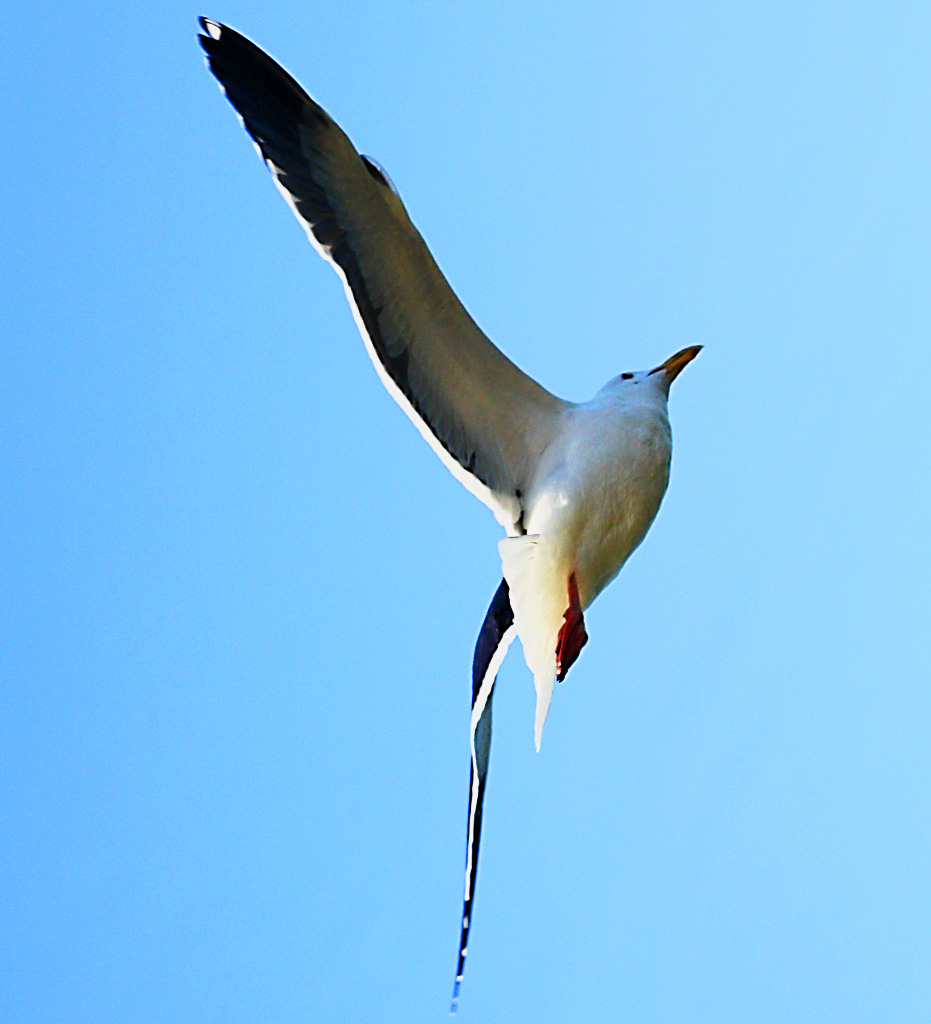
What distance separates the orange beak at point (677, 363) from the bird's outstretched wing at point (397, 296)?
35 cm

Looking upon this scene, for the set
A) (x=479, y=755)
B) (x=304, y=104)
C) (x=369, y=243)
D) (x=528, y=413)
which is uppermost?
(x=304, y=104)

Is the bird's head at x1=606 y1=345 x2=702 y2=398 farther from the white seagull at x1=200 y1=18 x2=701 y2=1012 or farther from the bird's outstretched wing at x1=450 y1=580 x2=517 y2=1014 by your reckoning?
the bird's outstretched wing at x1=450 y1=580 x2=517 y2=1014

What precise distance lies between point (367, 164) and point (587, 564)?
110 cm

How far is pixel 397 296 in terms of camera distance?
11.1ft

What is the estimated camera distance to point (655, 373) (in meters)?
3.68

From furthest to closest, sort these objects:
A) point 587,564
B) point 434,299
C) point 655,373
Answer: point 655,373, point 434,299, point 587,564

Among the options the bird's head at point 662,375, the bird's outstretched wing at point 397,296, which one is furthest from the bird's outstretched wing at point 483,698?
the bird's head at point 662,375

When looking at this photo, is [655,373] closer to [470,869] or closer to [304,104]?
[304,104]

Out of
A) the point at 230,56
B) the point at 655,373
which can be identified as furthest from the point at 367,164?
the point at 655,373

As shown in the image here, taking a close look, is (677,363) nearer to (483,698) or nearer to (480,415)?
(480,415)

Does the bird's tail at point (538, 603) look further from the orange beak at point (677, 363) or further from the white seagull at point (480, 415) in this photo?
the orange beak at point (677, 363)

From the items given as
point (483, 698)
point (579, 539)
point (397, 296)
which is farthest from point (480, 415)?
point (483, 698)

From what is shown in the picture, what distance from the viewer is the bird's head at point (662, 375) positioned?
3.62 m

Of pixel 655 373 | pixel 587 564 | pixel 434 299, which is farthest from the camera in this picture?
pixel 655 373
